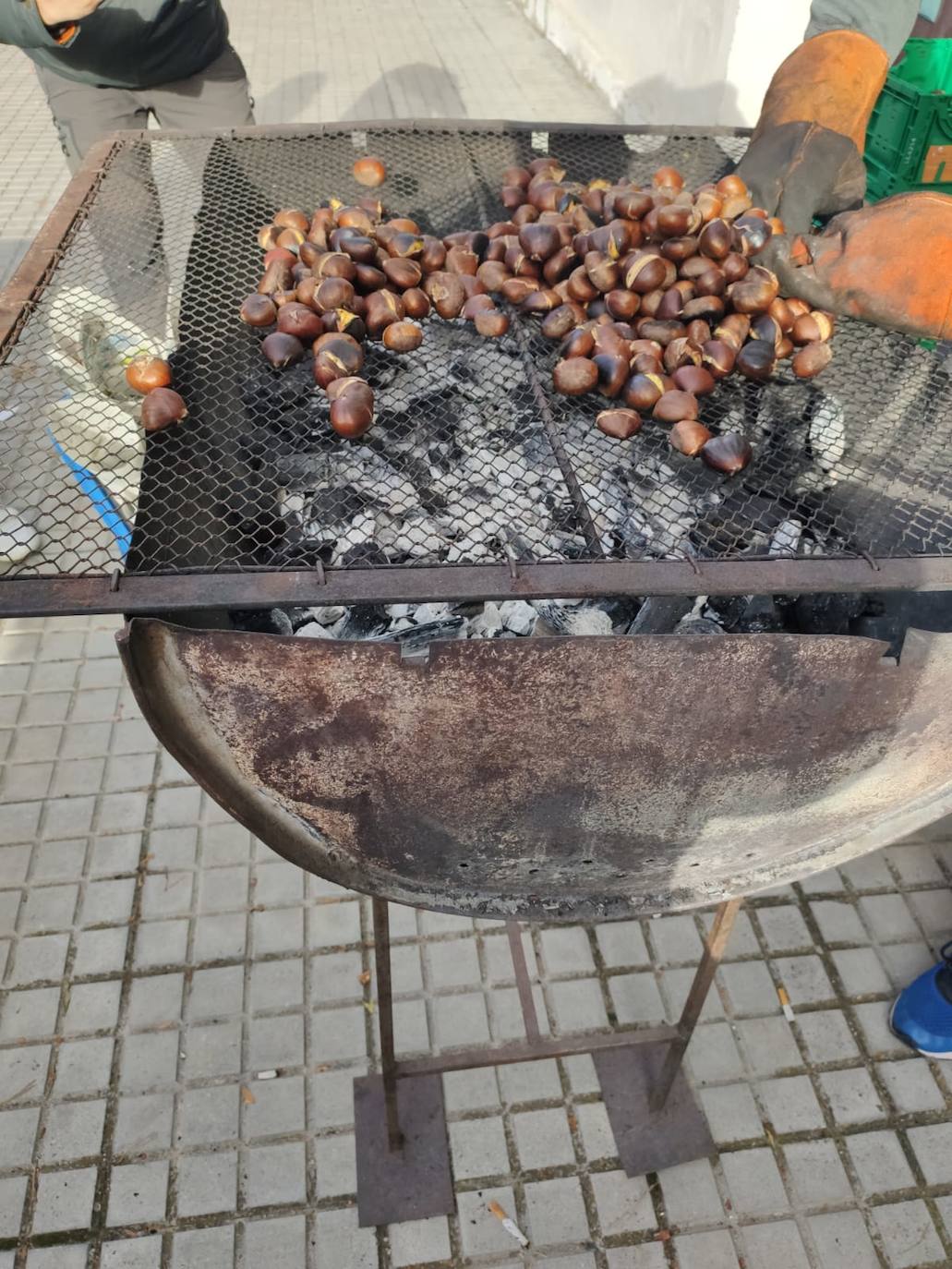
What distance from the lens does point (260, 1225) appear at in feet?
6.39

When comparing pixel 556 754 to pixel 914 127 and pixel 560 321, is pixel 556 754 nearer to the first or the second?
pixel 560 321

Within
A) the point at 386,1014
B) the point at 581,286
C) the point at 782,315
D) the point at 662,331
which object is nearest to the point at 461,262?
the point at 581,286

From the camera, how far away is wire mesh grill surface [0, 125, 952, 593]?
154 cm

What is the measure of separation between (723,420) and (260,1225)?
202 centimetres

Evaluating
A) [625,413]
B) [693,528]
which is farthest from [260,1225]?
[625,413]

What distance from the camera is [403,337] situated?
5.93 ft

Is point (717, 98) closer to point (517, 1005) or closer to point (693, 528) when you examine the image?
point (693, 528)

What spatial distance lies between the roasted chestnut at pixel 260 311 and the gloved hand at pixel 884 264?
1.10 meters

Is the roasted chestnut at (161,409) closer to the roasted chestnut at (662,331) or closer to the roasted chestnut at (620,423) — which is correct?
the roasted chestnut at (620,423)

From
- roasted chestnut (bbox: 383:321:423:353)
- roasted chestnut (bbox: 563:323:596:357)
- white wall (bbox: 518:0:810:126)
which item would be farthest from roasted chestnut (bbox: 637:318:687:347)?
white wall (bbox: 518:0:810:126)

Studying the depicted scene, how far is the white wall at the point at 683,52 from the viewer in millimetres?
4586

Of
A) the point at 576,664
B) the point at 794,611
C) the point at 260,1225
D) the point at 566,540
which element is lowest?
the point at 260,1225

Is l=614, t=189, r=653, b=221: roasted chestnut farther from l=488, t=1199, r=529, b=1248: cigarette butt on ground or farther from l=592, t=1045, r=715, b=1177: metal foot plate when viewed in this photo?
l=488, t=1199, r=529, b=1248: cigarette butt on ground

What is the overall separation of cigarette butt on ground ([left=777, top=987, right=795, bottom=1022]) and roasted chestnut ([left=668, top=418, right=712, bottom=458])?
153 centimetres
